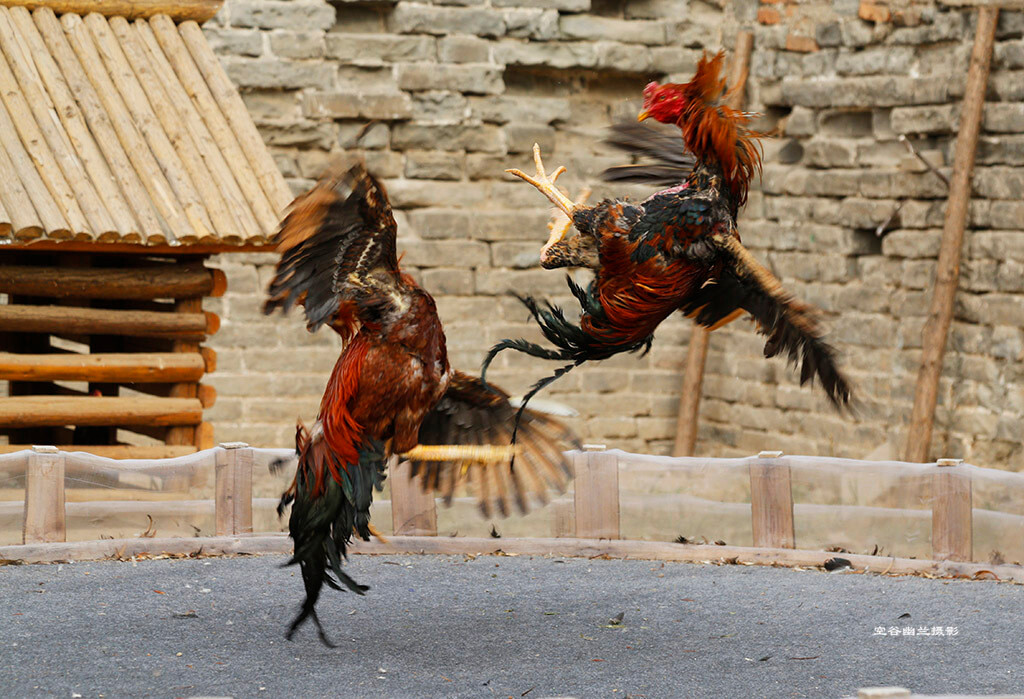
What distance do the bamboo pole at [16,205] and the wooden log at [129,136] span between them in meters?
0.53

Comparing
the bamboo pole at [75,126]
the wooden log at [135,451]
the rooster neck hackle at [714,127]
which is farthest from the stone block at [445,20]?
the rooster neck hackle at [714,127]

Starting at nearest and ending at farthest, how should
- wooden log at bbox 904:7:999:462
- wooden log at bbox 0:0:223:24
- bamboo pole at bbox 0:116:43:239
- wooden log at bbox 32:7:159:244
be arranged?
bamboo pole at bbox 0:116:43:239
wooden log at bbox 32:7:159:244
wooden log at bbox 0:0:223:24
wooden log at bbox 904:7:999:462

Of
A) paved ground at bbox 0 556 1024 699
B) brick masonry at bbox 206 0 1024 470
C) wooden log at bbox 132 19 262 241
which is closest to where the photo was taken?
paved ground at bbox 0 556 1024 699

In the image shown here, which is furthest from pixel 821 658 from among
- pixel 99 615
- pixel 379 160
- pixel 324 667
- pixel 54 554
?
pixel 379 160

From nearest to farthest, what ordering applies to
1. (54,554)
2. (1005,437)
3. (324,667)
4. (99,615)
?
(324,667) → (99,615) → (54,554) → (1005,437)

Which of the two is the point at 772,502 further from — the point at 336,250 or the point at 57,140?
the point at 57,140

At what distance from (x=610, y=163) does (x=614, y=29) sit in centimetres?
102

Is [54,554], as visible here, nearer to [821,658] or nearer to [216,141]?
[216,141]

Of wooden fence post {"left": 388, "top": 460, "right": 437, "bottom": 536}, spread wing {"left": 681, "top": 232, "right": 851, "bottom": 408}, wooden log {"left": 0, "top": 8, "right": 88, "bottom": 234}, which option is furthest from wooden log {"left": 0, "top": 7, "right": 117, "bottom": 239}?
spread wing {"left": 681, "top": 232, "right": 851, "bottom": 408}

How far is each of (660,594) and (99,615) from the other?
249 cm

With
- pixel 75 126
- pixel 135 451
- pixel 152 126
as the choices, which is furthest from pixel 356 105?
pixel 135 451

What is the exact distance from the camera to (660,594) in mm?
6270

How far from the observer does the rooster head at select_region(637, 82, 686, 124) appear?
468cm

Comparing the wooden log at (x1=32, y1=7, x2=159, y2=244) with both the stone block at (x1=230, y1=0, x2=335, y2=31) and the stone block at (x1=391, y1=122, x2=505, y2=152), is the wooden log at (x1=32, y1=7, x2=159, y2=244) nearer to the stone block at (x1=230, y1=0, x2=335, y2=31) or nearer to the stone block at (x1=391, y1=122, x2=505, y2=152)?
the stone block at (x1=230, y1=0, x2=335, y2=31)
